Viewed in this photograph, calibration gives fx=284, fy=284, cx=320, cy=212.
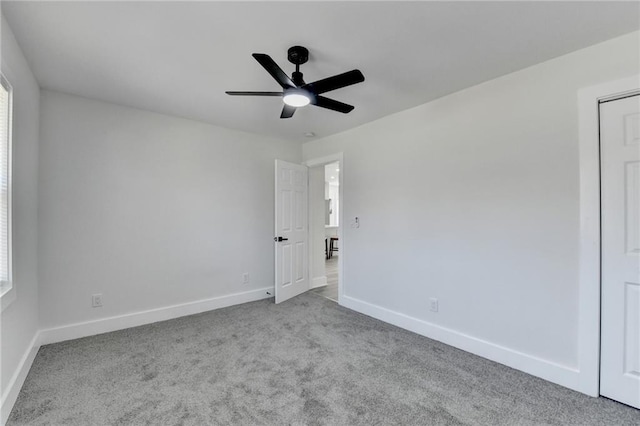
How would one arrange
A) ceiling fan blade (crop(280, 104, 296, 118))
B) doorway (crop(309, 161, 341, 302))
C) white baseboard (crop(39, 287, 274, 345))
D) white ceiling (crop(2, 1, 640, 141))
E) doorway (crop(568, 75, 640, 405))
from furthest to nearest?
doorway (crop(309, 161, 341, 302)) → white baseboard (crop(39, 287, 274, 345)) → ceiling fan blade (crop(280, 104, 296, 118)) → doorway (crop(568, 75, 640, 405)) → white ceiling (crop(2, 1, 640, 141))

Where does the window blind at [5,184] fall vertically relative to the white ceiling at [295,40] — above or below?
below

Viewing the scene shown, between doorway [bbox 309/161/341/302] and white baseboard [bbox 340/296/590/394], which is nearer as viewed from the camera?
white baseboard [bbox 340/296/590/394]

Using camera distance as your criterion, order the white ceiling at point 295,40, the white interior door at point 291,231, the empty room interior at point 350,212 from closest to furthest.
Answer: the white ceiling at point 295,40
the empty room interior at point 350,212
the white interior door at point 291,231

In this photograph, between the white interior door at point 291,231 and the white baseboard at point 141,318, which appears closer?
the white baseboard at point 141,318

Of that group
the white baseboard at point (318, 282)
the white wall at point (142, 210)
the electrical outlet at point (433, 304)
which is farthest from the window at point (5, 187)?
the white baseboard at point (318, 282)

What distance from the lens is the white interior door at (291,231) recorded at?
4.00 metres

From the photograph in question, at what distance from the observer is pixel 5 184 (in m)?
1.96

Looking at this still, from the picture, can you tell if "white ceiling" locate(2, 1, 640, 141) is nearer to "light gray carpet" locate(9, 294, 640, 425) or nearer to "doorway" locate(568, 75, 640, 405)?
"doorway" locate(568, 75, 640, 405)

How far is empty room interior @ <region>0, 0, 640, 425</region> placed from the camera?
1.82 m

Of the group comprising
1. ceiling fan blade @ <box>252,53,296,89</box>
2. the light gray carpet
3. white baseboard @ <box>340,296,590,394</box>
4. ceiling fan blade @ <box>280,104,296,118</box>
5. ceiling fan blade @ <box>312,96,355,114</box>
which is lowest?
the light gray carpet

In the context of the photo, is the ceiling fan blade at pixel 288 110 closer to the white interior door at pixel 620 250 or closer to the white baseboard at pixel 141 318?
the white interior door at pixel 620 250

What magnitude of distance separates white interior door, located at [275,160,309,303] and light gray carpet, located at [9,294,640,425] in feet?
3.77

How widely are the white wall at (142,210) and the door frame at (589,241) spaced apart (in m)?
3.50

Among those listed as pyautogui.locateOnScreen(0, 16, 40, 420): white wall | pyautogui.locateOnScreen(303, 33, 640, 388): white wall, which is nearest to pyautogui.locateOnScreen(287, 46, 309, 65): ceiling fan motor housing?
pyautogui.locateOnScreen(303, 33, 640, 388): white wall
